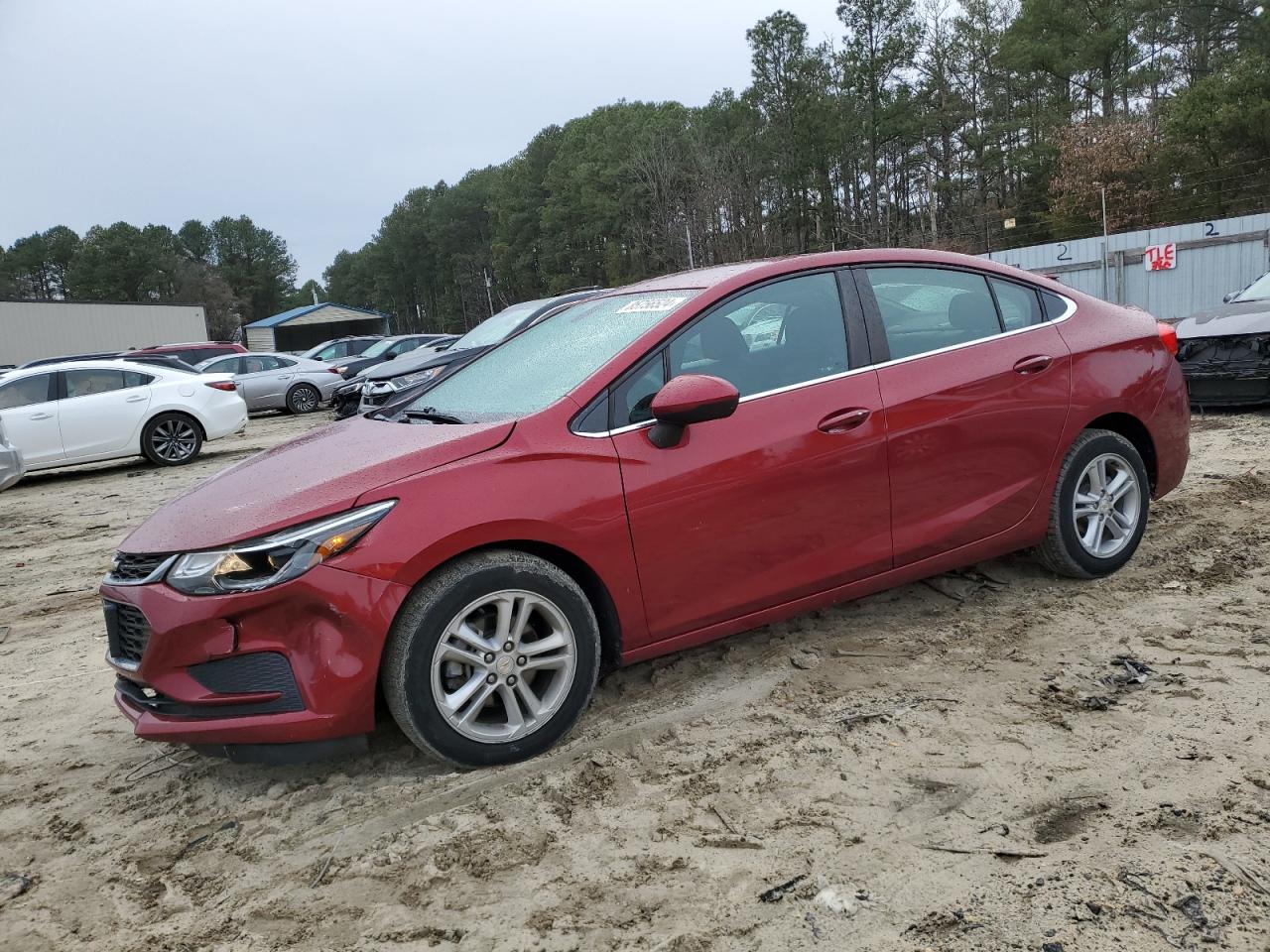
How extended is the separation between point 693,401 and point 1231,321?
23.9 feet

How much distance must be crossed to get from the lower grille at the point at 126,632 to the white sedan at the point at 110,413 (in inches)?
402

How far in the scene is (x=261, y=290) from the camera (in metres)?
144

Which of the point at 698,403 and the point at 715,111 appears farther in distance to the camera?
the point at 715,111

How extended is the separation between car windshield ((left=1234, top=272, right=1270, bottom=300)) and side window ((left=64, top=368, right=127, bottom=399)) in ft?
43.7

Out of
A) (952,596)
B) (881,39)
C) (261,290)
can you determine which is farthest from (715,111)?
(261,290)

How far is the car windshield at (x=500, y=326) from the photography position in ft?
42.0

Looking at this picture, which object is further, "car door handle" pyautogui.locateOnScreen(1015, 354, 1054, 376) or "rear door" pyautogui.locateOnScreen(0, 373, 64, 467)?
"rear door" pyautogui.locateOnScreen(0, 373, 64, 467)

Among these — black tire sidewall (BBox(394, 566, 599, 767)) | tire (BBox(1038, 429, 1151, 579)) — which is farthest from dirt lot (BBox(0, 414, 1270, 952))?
tire (BBox(1038, 429, 1151, 579))

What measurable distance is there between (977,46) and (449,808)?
60.6 meters

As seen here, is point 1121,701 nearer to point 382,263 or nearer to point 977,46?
point 977,46

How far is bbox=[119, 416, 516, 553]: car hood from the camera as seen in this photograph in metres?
3.04

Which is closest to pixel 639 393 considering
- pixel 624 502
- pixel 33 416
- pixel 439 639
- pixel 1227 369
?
pixel 624 502

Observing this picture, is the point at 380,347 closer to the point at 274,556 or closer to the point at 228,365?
the point at 228,365

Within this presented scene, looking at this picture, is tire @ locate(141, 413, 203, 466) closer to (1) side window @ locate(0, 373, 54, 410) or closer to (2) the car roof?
(1) side window @ locate(0, 373, 54, 410)
